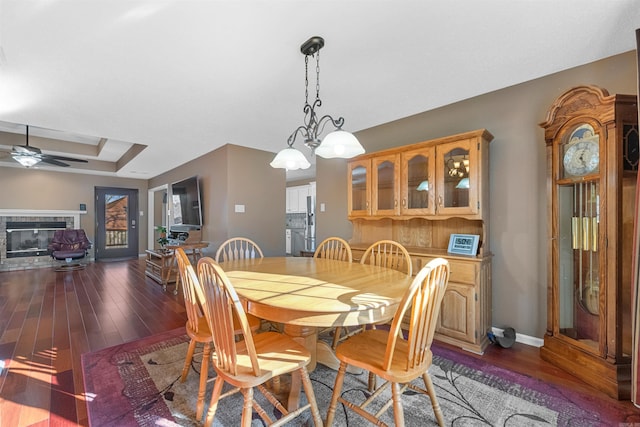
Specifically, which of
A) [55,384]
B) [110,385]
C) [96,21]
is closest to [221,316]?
[110,385]

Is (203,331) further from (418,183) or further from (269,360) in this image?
(418,183)

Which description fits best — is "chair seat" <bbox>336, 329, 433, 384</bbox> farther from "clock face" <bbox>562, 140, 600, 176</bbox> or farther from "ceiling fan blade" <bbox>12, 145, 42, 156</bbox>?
"ceiling fan blade" <bbox>12, 145, 42, 156</bbox>

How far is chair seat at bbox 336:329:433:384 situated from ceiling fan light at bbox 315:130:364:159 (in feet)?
3.75

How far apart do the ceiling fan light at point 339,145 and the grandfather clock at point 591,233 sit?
1.59 metres

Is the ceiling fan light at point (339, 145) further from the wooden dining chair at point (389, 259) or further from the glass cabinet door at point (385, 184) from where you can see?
the glass cabinet door at point (385, 184)

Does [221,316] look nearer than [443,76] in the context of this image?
Yes

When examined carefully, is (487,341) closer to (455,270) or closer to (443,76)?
(455,270)

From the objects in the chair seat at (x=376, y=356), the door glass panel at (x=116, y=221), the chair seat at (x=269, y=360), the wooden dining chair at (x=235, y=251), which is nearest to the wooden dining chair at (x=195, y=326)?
the chair seat at (x=269, y=360)

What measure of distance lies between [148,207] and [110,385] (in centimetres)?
709

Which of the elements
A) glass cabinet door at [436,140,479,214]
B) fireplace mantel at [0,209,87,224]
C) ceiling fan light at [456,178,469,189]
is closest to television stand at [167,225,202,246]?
fireplace mantel at [0,209,87,224]

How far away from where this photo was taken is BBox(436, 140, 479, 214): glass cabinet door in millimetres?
2438

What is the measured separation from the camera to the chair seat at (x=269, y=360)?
1216 millimetres

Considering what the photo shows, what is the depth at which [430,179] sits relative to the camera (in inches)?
106

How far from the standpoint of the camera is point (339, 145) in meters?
1.76
